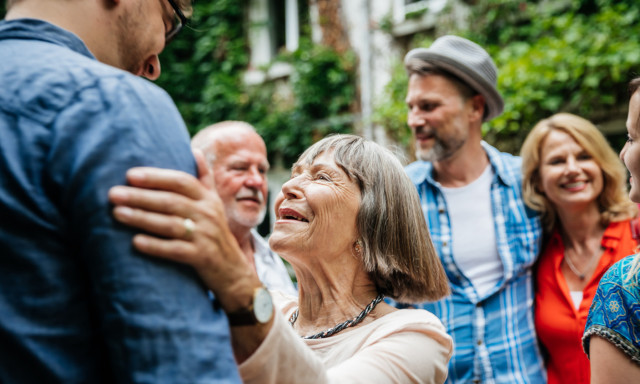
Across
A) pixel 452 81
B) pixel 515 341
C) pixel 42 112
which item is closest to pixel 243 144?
pixel 452 81

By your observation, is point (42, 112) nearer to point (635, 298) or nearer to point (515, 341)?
point (635, 298)

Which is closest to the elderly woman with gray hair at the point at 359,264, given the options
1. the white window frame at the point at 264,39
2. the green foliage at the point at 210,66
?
the white window frame at the point at 264,39

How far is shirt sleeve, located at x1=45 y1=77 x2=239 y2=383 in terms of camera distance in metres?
0.94

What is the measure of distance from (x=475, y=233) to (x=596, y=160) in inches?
33.1

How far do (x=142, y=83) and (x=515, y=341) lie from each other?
104 inches

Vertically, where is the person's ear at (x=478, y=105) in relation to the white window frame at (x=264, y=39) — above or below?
below

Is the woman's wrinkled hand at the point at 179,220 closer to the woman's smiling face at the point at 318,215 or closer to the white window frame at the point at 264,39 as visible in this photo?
the woman's smiling face at the point at 318,215

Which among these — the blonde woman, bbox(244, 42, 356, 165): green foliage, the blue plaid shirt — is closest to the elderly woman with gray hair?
the blue plaid shirt

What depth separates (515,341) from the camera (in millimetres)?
3111

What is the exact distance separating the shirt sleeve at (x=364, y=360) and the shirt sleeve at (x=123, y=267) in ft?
0.66

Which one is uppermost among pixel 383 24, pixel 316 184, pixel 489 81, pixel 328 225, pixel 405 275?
pixel 383 24

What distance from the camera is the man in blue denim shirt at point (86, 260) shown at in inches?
37.3

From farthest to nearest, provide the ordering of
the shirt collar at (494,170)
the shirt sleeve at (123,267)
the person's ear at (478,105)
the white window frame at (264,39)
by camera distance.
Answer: the white window frame at (264,39) < the person's ear at (478,105) < the shirt collar at (494,170) < the shirt sleeve at (123,267)

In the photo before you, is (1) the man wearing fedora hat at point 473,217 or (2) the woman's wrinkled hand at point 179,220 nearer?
(2) the woman's wrinkled hand at point 179,220
